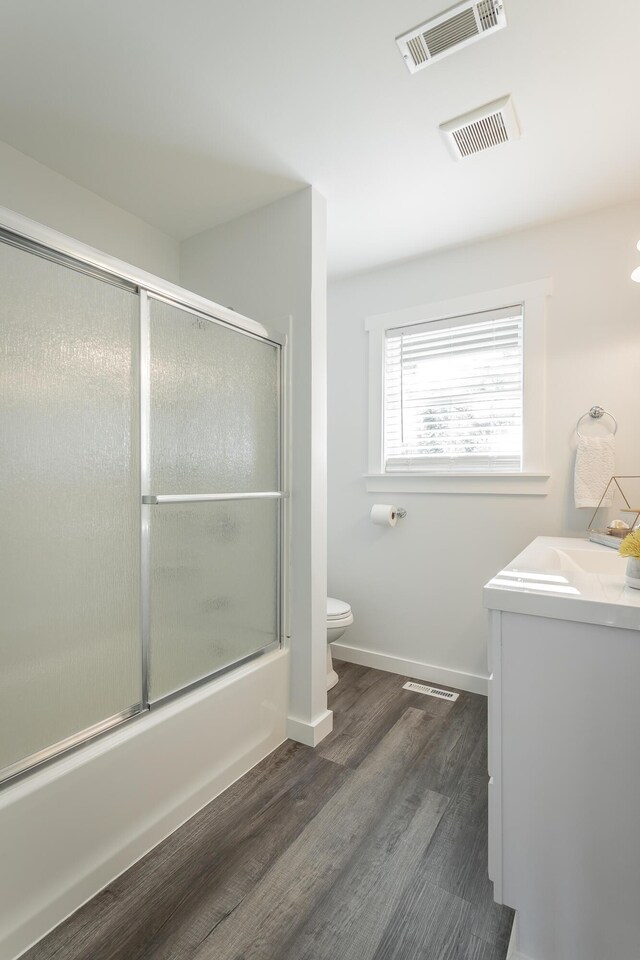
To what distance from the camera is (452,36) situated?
137 centimetres

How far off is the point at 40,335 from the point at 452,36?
4.67 feet

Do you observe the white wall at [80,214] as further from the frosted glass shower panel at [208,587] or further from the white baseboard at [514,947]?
the white baseboard at [514,947]

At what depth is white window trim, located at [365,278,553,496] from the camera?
2.38 m

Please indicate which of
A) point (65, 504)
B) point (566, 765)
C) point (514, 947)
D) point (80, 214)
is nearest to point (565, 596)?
point (566, 765)

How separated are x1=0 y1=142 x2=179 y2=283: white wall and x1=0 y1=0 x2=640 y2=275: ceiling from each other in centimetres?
6

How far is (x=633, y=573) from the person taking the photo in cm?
116

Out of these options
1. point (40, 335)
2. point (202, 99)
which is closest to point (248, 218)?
point (202, 99)

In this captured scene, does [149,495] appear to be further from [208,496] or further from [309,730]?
[309,730]

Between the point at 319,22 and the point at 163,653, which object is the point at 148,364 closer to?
the point at 163,653

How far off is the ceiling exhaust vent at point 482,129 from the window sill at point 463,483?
142 cm

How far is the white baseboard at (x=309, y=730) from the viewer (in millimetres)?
2035

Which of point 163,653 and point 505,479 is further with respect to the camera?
point 505,479

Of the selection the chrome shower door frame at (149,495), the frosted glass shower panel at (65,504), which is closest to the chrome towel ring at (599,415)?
the chrome shower door frame at (149,495)

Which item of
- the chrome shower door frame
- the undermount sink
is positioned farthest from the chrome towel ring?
the chrome shower door frame
